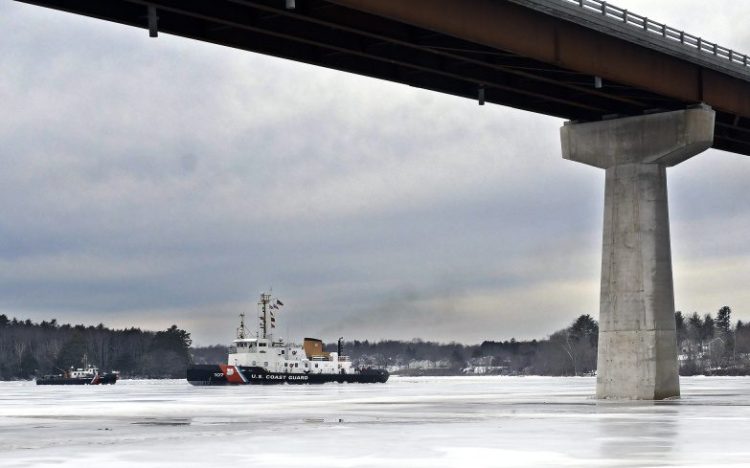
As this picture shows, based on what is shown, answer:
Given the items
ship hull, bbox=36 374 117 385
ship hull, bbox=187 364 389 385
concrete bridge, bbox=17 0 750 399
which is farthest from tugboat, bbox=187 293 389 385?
concrete bridge, bbox=17 0 750 399

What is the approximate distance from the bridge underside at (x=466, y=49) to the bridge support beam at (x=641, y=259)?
1.77 metres

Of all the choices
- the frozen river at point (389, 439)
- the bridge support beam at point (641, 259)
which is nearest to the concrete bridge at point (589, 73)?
the bridge support beam at point (641, 259)

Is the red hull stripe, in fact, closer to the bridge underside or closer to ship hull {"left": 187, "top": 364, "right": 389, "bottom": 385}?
ship hull {"left": 187, "top": 364, "right": 389, "bottom": 385}

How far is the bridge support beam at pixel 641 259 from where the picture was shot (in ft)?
185

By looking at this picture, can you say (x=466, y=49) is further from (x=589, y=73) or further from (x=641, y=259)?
(x=641, y=259)

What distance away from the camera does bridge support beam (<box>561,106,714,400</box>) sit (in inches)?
2219

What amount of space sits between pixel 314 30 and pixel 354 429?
17904 millimetres

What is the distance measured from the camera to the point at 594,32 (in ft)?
167

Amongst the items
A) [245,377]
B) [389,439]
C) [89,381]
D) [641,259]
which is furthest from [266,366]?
[389,439]

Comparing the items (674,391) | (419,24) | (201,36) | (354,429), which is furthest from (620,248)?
(354,429)

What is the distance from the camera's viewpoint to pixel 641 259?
56.7 m

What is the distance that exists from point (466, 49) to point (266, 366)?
280 ft

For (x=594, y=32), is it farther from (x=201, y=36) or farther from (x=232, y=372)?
(x=232, y=372)

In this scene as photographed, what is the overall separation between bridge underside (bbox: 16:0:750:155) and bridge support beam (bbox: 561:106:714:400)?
69.6 inches
